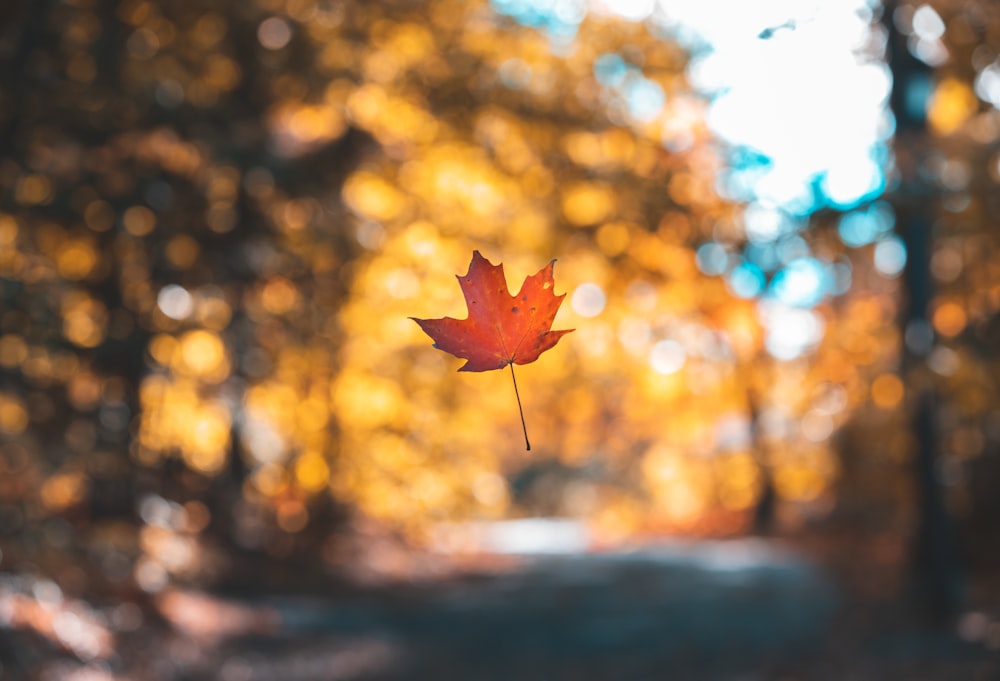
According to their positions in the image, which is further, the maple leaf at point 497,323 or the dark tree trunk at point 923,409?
the dark tree trunk at point 923,409

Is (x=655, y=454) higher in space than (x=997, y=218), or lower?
lower

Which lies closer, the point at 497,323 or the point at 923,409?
the point at 497,323

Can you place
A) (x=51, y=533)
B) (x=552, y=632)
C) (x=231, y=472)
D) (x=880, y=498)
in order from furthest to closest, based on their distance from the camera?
(x=880, y=498), (x=231, y=472), (x=552, y=632), (x=51, y=533)

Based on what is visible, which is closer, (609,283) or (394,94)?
(609,283)

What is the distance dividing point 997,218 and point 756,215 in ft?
6.19

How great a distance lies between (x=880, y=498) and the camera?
13672 millimetres

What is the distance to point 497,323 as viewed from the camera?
1.14 metres

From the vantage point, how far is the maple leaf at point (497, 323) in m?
1.11

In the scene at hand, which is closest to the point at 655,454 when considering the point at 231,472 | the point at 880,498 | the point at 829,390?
the point at 880,498

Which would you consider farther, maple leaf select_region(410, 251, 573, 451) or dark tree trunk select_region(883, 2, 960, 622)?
dark tree trunk select_region(883, 2, 960, 622)

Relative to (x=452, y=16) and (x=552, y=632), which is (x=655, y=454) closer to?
(x=552, y=632)

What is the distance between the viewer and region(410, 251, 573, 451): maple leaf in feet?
3.66

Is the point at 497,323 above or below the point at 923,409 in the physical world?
above

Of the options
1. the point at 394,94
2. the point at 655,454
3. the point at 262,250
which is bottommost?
the point at 655,454
